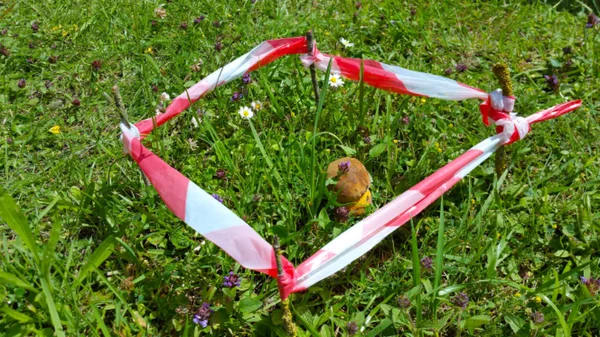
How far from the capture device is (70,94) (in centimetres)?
289

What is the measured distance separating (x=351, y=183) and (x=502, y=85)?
0.76 meters

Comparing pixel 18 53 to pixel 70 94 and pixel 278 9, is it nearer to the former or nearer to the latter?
pixel 70 94

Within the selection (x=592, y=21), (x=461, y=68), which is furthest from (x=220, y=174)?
(x=592, y=21)

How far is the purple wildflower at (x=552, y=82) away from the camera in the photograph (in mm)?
2960

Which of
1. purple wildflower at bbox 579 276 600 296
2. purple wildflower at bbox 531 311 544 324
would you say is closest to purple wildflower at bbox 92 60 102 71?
purple wildflower at bbox 531 311 544 324

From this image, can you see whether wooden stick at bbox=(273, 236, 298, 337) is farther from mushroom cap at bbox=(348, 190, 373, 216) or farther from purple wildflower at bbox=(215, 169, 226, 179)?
purple wildflower at bbox=(215, 169, 226, 179)

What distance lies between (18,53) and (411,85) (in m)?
2.25

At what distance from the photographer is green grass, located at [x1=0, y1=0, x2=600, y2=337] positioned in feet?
6.16

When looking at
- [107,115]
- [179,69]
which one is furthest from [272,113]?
[107,115]

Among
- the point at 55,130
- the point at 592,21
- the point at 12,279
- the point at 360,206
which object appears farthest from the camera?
the point at 592,21

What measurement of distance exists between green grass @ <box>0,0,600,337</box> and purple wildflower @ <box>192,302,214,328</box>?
0.06 metres

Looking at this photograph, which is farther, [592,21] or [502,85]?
[592,21]

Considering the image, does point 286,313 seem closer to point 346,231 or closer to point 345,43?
point 346,231

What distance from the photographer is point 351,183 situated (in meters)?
2.14
